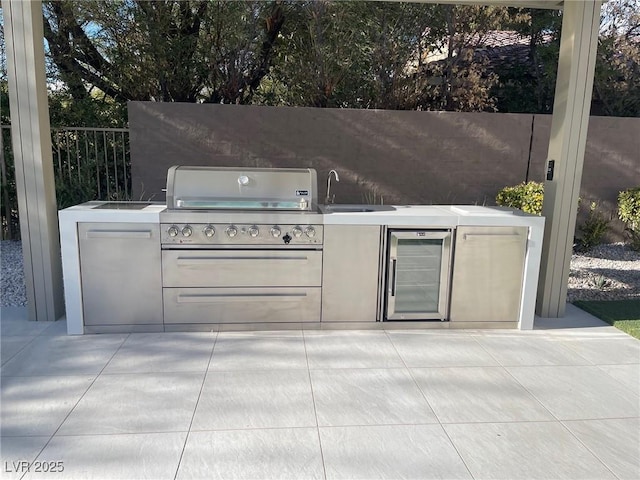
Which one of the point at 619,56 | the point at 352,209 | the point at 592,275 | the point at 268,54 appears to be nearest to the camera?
the point at 352,209

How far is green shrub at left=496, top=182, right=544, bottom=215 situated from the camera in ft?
18.5

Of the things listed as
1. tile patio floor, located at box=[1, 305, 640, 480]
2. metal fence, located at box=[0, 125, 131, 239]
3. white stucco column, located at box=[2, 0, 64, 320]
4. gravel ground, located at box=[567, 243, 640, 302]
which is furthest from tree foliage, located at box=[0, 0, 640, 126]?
tile patio floor, located at box=[1, 305, 640, 480]

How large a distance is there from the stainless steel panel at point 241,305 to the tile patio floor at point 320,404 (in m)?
0.14

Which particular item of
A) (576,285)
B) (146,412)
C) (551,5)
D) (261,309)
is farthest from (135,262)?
(576,285)

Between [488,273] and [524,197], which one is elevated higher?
[524,197]

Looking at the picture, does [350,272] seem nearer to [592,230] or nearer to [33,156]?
[33,156]

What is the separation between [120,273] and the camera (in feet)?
11.4

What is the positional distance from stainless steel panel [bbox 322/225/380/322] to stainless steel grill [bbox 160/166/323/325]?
0.28 ft

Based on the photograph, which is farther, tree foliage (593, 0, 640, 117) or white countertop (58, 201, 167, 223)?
tree foliage (593, 0, 640, 117)

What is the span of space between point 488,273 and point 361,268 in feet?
3.40

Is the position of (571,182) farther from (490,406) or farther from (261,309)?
(261,309)

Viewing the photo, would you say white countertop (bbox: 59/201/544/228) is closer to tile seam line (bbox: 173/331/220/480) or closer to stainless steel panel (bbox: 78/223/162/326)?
stainless steel panel (bbox: 78/223/162/326)

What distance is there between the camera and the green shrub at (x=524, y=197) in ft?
18.5

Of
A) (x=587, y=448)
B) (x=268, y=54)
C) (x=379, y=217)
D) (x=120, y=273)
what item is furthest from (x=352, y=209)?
(x=268, y=54)
